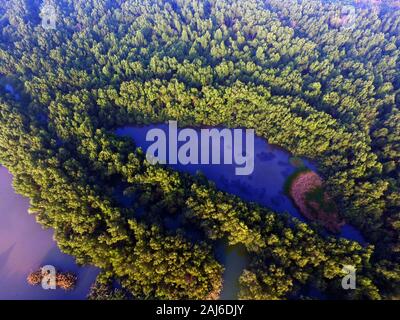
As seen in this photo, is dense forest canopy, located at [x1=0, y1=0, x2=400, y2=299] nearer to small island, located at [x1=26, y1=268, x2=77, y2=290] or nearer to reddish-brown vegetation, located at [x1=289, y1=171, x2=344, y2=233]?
reddish-brown vegetation, located at [x1=289, y1=171, x2=344, y2=233]

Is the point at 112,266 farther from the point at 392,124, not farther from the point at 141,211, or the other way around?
the point at 392,124

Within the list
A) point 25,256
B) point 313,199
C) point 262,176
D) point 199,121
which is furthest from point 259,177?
point 25,256

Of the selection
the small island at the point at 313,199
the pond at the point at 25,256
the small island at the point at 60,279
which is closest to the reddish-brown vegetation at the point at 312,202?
the small island at the point at 313,199

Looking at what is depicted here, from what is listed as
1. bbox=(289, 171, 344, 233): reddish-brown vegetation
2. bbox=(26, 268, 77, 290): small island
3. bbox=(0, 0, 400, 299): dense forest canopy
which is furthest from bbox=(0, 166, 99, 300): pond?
bbox=(289, 171, 344, 233): reddish-brown vegetation

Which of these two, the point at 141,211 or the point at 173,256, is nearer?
the point at 173,256

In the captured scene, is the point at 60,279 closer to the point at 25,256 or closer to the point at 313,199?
the point at 25,256
